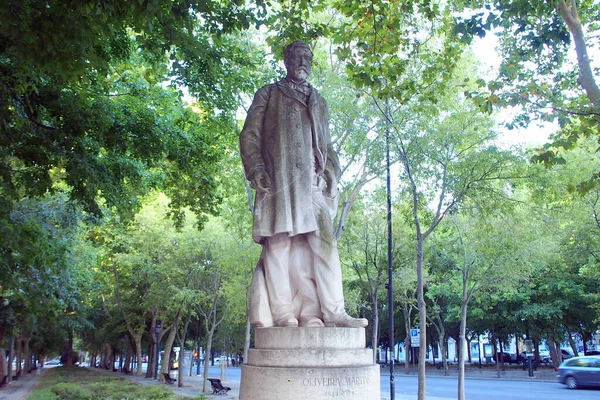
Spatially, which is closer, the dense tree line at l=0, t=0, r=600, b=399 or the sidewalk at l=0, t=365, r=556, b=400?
the dense tree line at l=0, t=0, r=600, b=399

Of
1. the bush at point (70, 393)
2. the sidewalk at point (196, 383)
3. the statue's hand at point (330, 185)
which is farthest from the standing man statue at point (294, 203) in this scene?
the sidewalk at point (196, 383)

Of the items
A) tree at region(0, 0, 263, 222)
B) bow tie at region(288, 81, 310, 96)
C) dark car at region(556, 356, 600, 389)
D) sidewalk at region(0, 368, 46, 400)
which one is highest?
tree at region(0, 0, 263, 222)

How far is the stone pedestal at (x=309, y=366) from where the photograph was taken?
14.8ft

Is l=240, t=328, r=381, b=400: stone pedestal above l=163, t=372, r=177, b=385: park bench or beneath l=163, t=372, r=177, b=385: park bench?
above

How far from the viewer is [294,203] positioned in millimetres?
5348

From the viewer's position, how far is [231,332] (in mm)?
54375

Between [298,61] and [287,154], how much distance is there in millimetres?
1034

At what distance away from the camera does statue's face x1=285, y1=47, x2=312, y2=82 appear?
5777mm

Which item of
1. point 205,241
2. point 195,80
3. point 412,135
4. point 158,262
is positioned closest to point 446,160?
point 412,135

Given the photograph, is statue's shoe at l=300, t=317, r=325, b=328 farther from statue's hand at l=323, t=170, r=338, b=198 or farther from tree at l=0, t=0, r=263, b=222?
tree at l=0, t=0, r=263, b=222

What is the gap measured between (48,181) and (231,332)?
149 feet

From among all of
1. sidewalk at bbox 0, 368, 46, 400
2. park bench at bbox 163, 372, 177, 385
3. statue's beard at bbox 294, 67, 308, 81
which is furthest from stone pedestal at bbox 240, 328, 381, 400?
park bench at bbox 163, 372, 177, 385

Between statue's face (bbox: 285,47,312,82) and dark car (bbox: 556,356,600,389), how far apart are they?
81.1ft

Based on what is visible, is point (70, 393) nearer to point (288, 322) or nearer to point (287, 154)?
point (288, 322)
